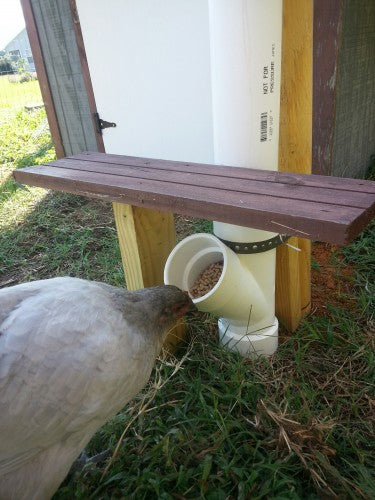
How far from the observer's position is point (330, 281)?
2.42 m

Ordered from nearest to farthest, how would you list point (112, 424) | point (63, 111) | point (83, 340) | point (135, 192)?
1. point (83, 340)
2. point (135, 192)
3. point (112, 424)
4. point (63, 111)

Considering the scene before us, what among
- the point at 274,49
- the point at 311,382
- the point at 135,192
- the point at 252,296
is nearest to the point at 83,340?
the point at 135,192

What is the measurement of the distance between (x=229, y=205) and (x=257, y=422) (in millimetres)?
883

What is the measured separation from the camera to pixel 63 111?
456 cm

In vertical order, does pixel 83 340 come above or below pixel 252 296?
above

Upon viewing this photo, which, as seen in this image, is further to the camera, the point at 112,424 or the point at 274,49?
the point at 112,424

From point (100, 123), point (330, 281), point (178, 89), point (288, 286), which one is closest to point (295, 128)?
point (288, 286)

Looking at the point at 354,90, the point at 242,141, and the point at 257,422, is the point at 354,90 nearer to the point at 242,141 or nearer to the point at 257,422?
the point at 242,141

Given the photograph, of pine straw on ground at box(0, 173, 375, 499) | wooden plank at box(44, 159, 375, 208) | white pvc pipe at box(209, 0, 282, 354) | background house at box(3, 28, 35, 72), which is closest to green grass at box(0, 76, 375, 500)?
pine straw on ground at box(0, 173, 375, 499)

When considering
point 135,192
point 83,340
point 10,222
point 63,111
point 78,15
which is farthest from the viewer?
point 63,111

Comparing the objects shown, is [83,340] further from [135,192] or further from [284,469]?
[284,469]

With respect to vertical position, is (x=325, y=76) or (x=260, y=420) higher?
(x=325, y=76)

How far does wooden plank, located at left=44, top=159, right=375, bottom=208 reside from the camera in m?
1.28

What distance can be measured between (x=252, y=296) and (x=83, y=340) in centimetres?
81
